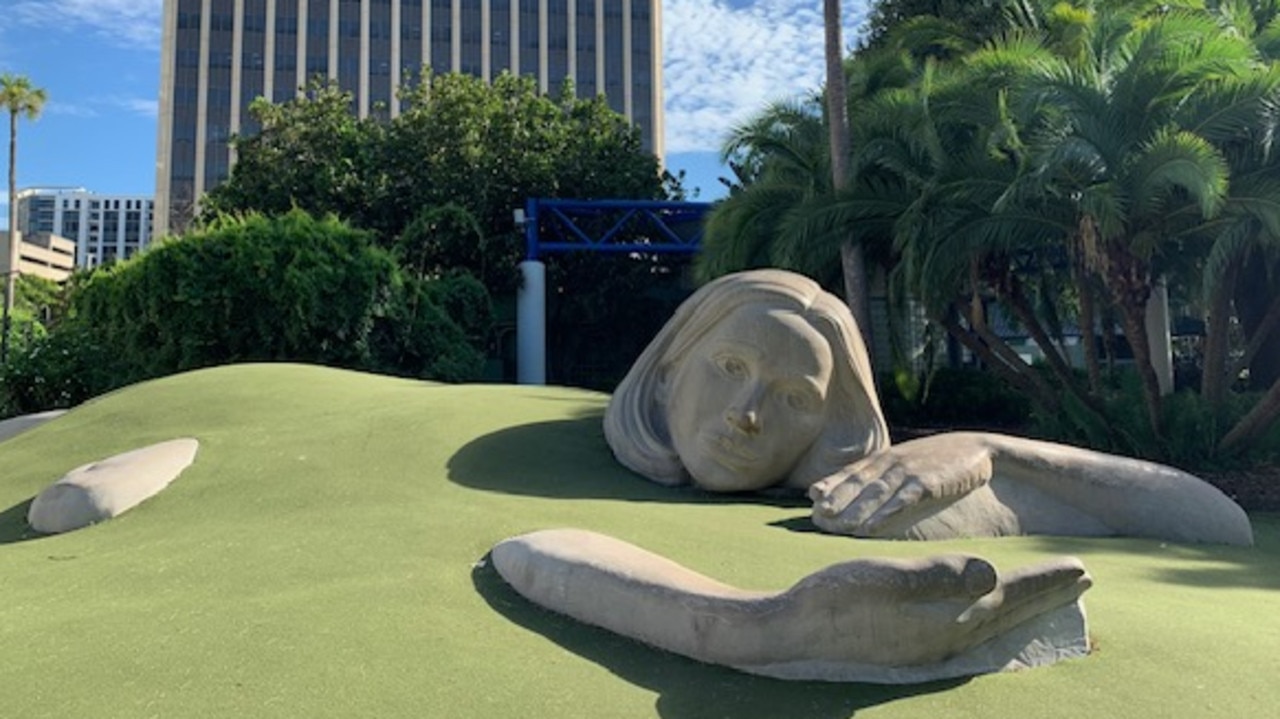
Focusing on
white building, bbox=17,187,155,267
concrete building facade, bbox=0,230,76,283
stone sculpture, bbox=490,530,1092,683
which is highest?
white building, bbox=17,187,155,267

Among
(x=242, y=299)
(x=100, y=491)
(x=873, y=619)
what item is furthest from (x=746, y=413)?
(x=242, y=299)

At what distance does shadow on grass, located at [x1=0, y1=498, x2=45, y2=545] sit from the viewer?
5.70 meters

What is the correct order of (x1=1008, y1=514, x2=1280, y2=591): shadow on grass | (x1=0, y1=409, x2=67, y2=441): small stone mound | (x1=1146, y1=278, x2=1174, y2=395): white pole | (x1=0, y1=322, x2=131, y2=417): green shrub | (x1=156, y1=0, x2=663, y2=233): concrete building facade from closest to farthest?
(x1=1008, y1=514, x2=1280, y2=591): shadow on grass → (x1=0, y1=409, x2=67, y2=441): small stone mound → (x1=0, y1=322, x2=131, y2=417): green shrub → (x1=1146, y1=278, x2=1174, y2=395): white pole → (x1=156, y1=0, x2=663, y2=233): concrete building facade

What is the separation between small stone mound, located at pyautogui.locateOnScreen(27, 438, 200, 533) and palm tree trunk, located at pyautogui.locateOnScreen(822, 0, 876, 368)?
8.57 m

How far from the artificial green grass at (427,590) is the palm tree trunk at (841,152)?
230 inches

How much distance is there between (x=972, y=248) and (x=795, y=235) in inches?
91.0

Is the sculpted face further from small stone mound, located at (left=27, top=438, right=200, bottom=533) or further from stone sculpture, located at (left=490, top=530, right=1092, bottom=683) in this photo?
small stone mound, located at (left=27, top=438, right=200, bottom=533)

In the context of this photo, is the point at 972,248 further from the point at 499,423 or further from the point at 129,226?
the point at 129,226

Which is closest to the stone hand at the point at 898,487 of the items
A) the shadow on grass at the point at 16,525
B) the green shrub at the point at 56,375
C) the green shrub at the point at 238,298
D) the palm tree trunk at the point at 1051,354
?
the shadow on grass at the point at 16,525

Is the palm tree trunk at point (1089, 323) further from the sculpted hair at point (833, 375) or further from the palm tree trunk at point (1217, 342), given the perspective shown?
the sculpted hair at point (833, 375)

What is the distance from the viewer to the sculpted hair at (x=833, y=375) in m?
6.43

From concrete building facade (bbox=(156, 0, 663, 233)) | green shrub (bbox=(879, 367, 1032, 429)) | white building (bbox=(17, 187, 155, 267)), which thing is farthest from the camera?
white building (bbox=(17, 187, 155, 267))

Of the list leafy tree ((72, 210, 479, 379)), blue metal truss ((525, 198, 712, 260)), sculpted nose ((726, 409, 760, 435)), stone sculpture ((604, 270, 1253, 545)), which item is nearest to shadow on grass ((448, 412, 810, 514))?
stone sculpture ((604, 270, 1253, 545))

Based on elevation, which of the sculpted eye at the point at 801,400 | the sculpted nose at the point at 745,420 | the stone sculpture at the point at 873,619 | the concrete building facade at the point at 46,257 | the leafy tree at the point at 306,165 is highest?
the concrete building facade at the point at 46,257
